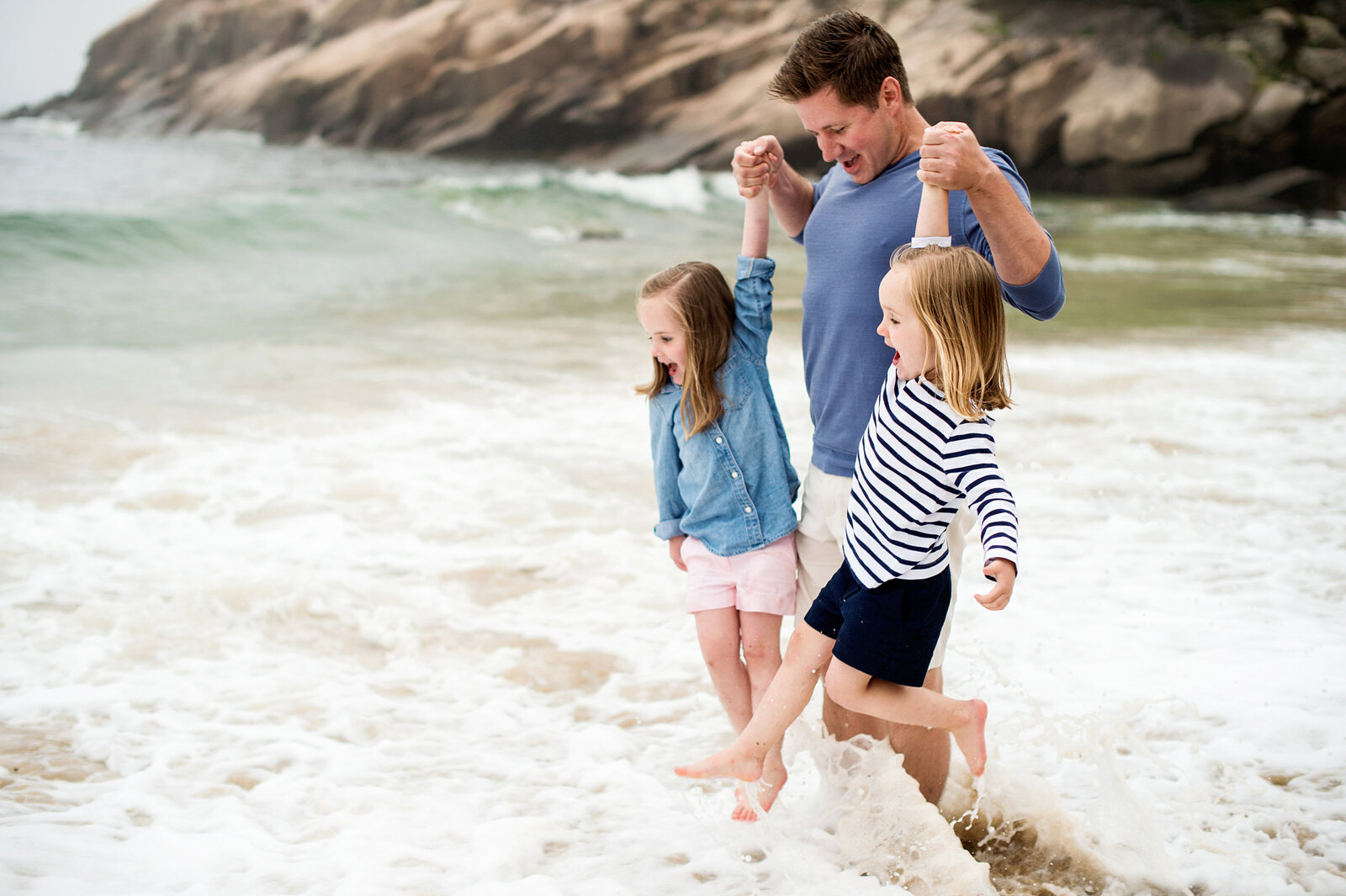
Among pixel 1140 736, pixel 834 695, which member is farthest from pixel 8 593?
pixel 1140 736

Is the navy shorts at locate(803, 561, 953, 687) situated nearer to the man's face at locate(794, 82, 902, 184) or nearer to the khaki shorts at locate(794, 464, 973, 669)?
the khaki shorts at locate(794, 464, 973, 669)

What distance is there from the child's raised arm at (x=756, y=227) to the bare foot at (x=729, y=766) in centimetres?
122

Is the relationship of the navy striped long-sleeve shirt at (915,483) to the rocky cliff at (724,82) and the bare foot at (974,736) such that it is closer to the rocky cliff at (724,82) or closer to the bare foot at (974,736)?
the bare foot at (974,736)

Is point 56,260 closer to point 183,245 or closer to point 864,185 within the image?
point 183,245

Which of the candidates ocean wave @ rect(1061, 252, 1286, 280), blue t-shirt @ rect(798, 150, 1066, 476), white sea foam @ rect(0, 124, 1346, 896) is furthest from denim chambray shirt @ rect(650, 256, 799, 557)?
ocean wave @ rect(1061, 252, 1286, 280)

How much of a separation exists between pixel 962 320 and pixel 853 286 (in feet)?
1.24

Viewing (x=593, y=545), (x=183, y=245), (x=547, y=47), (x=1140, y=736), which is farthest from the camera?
(x=547, y=47)

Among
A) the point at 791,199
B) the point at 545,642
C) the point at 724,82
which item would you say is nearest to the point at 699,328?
the point at 791,199

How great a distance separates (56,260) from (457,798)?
471 inches

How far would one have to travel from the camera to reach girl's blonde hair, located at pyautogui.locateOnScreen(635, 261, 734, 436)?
8.64 feet

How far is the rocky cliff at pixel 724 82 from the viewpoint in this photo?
24688 millimetres

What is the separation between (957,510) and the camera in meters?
2.22

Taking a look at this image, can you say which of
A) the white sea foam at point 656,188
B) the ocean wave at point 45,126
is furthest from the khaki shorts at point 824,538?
the ocean wave at point 45,126

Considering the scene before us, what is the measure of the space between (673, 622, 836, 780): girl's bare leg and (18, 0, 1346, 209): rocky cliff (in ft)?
81.8
